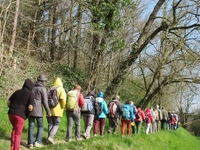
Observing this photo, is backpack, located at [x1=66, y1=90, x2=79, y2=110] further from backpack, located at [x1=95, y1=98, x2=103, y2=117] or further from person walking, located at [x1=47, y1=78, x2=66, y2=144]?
backpack, located at [x1=95, y1=98, x2=103, y2=117]

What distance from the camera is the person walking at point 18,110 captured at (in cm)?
916

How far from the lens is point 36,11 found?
21.5m

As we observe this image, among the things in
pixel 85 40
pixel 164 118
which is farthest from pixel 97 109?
pixel 164 118

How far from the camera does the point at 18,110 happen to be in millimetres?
9164

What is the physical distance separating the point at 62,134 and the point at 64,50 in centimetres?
990

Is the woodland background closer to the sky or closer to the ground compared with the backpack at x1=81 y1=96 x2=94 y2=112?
closer to the sky

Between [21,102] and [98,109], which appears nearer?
[21,102]

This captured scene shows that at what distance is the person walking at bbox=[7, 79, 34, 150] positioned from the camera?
30.1 ft

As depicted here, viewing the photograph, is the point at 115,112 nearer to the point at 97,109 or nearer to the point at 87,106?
the point at 97,109

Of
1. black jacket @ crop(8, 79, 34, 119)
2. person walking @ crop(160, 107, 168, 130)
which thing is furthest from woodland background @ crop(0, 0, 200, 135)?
black jacket @ crop(8, 79, 34, 119)

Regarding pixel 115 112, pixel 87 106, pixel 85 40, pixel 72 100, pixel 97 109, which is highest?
pixel 85 40

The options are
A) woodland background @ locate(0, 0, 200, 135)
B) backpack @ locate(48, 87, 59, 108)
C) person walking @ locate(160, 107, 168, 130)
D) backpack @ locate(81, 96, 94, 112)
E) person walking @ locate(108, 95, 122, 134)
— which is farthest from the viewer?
person walking @ locate(160, 107, 168, 130)

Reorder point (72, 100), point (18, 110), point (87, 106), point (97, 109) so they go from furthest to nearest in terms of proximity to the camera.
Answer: point (97, 109)
point (87, 106)
point (72, 100)
point (18, 110)

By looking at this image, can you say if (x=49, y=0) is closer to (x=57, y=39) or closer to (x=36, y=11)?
(x=36, y=11)
